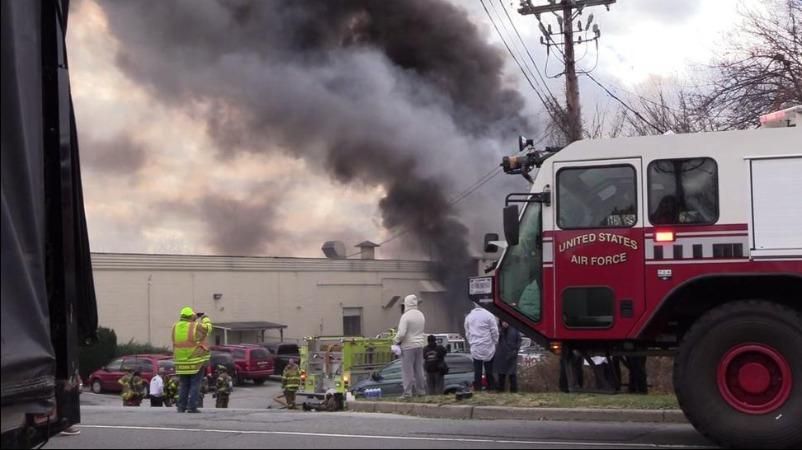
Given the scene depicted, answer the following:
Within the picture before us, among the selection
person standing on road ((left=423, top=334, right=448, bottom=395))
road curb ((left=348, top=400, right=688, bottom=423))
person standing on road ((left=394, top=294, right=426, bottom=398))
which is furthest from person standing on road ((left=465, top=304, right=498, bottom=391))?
road curb ((left=348, top=400, right=688, bottom=423))

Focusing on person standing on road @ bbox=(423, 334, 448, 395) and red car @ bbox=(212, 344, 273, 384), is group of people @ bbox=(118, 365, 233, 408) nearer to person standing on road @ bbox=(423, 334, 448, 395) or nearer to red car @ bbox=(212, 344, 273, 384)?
person standing on road @ bbox=(423, 334, 448, 395)

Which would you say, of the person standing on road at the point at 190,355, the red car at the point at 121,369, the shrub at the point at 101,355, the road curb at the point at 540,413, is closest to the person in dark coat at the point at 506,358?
the road curb at the point at 540,413

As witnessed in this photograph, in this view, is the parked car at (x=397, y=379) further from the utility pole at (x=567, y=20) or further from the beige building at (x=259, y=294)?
the beige building at (x=259, y=294)

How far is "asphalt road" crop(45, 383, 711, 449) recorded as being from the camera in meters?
7.83

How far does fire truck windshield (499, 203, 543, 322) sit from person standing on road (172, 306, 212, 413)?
5194 mm

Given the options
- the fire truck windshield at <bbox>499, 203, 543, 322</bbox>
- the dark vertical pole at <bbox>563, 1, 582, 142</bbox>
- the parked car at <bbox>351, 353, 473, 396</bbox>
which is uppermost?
the dark vertical pole at <bbox>563, 1, 582, 142</bbox>

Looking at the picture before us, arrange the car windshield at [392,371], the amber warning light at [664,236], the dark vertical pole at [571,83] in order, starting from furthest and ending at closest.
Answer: the dark vertical pole at [571,83] → the car windshield at [392,371] → the amber warning light at [664,236]

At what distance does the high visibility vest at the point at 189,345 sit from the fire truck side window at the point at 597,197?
19.3 feet

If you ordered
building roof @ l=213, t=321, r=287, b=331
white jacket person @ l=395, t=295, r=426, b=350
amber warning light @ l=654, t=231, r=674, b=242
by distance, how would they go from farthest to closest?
1. building roof @ l=213, t=321, r=287, b=331
2. white jacket person @ l=395, t=295, r=426, b=350
3. amber warning light @ l=654, t=231, r=674, b=242

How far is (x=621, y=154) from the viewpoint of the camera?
8.12 meters

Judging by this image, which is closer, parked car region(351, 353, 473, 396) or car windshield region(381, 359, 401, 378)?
parked car region(351, 353, 473, 396)

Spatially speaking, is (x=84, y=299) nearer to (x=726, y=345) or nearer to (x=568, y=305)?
(x=568, y=305)

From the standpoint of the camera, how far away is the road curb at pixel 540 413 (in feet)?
32.2

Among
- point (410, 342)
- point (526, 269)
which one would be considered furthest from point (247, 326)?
point (526, 269)
